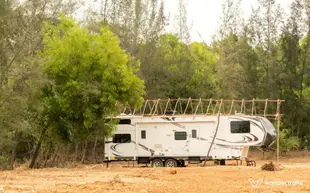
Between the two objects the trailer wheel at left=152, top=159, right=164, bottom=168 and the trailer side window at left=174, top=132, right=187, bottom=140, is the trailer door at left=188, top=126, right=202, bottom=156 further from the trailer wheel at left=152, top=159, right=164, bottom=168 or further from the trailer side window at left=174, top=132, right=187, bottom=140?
the trailer wheel at left=152, top=159, right=164, bottom=168

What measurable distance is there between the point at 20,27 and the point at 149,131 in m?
8.89

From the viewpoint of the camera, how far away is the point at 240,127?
26.7 m

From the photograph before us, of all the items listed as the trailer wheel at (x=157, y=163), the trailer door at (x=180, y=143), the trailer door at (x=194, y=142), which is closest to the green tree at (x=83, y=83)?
the trailer door at (x=180, y=143)

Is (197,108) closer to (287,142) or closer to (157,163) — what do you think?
(157,163)

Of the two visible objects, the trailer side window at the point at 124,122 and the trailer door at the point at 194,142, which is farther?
the trailer side window at the point at 124,122

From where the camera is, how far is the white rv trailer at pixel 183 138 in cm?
2664

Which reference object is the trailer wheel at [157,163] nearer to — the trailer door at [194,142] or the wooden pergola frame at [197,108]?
the trailer door at [194,142]

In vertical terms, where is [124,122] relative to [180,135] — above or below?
above

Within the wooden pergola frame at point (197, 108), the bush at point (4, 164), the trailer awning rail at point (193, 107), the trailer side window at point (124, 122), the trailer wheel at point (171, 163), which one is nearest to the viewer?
the bush at point (4, 164)

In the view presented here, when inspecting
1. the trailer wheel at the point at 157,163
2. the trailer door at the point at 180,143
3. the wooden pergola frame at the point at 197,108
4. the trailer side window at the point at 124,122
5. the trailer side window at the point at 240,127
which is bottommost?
the trailer wheel at the point at 157,163

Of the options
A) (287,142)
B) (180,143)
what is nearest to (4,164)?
(180,143)

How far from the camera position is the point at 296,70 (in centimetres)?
4497

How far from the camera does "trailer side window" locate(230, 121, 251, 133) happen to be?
26.6m

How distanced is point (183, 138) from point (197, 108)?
4.66m
